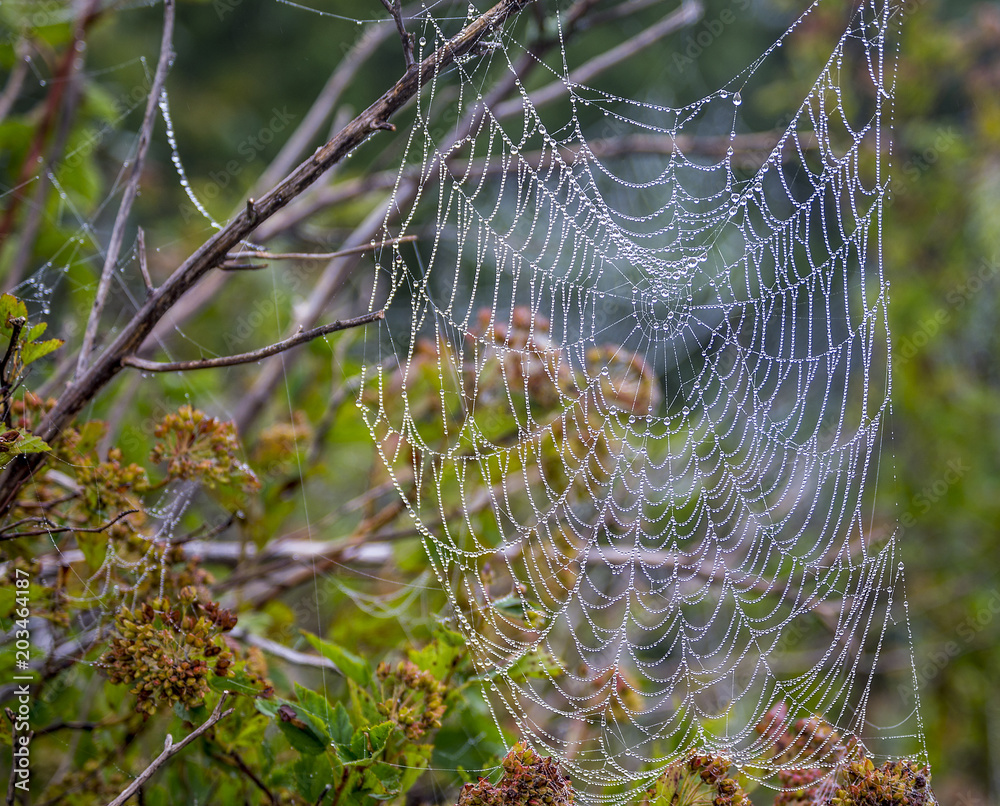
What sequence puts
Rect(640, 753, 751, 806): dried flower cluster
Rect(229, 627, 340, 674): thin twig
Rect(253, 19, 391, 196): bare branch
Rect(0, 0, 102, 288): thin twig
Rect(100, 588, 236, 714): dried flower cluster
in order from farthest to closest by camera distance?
Rect(253, 19, 391, 196): bare branch < Rect(0, 0, 102, 288): thin twig < Rect(229, 627, 340, 674): thin twig < Rect(640, 753, 751, 806): dried flower cluster < Rect(100, 588, 236, 714): dried flower cluster

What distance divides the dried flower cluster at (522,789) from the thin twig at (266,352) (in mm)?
550

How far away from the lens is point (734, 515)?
2.30 m

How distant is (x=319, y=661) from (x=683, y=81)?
3385 millimetres

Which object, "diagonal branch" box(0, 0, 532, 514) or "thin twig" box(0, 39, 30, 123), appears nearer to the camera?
"diagonal branch" box(0, 0, 532, 514)

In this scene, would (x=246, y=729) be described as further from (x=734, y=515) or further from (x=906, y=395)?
(x=906, y=395)

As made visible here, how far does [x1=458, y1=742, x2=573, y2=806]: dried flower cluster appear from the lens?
92 cm

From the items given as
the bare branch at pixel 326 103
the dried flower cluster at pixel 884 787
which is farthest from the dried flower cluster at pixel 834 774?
the bare branch at pixel 326 103

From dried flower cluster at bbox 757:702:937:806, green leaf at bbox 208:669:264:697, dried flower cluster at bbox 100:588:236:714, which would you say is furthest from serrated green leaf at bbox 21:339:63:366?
dried flower cluster at bbox 757:702:937:806

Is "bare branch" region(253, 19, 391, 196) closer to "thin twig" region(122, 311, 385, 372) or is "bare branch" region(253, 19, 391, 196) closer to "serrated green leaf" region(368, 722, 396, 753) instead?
"thin twig" region(122, 311, 385, 372)

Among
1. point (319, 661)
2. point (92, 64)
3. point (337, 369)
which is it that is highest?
point (92, 64)

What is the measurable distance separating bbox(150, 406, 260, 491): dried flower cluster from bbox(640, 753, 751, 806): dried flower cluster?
0.70m

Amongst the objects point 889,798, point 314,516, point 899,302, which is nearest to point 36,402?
point 889,798

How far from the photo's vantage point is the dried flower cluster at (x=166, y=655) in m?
0.90

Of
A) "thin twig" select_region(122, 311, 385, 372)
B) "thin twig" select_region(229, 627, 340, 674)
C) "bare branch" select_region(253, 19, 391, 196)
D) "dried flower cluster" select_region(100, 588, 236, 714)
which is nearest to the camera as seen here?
"thin twig" select_region(122, 311, 385, 372)
